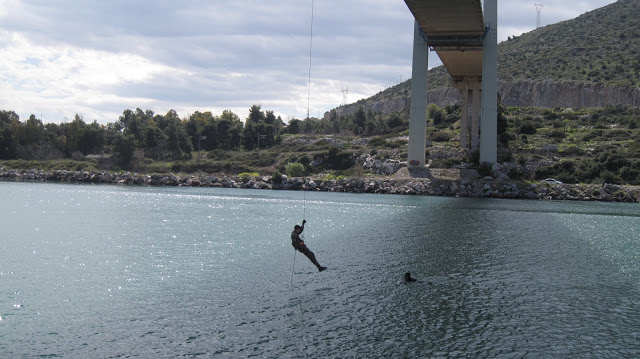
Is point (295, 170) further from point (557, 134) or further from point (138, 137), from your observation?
point (138, 137)

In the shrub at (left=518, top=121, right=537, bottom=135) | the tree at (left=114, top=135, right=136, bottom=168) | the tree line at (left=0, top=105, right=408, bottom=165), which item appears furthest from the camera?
the tree line at (left=0, top=105, right=408, bottom=165)

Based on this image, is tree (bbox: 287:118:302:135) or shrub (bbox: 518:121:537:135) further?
tree (bbox: 287:118:302:135)

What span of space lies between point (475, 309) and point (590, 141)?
210 ft

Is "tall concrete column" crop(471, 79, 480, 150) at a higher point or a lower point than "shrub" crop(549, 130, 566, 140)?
higher

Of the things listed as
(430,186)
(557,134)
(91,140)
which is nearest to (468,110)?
(557,134)

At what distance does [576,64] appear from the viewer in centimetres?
11719

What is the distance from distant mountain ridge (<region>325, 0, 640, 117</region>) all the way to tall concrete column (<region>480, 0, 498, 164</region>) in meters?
62.6

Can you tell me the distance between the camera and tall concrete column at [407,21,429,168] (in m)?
51.2

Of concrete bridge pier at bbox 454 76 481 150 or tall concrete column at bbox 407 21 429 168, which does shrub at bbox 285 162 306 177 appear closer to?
→ tall concrete column at bbox 407 21 429 168

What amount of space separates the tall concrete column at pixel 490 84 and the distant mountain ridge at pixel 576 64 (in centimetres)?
6257

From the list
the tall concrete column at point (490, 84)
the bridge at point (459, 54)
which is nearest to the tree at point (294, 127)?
the bridge at point (459, 54)

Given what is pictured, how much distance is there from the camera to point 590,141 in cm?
7006

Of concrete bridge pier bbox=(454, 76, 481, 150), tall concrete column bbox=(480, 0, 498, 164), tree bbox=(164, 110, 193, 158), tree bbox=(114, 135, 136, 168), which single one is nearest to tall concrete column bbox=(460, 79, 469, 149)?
concrete bridge pier bbox=(454, 76, 481, 150)

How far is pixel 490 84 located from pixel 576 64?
77.3 meters
